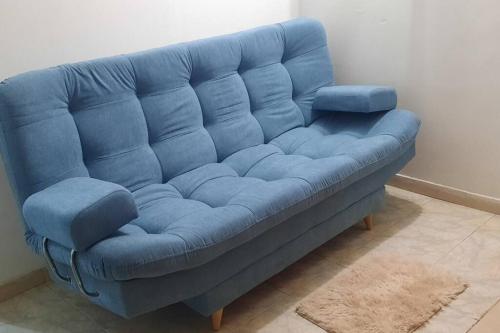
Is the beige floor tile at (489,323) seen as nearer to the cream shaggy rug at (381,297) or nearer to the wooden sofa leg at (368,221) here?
the cream shaggy rug at (381,297)

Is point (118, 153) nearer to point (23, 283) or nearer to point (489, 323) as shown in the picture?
point (23, 283)

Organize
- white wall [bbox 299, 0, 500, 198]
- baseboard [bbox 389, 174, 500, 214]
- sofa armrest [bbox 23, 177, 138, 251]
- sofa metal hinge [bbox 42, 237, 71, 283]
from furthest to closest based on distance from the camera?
baseboard [bbox 389, 174, 500, 214] < white wall [bbox 299, 0, 500, 198] < sofa metal hinge [bbox 42, 237, 71, 283] < sofa armrest [bbox 23, 177, 138, 251]

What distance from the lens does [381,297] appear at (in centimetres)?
205

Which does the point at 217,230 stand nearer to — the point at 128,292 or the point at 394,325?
the point at 128,292

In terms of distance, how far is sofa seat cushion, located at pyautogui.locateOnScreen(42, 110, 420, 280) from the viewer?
162 centimetres

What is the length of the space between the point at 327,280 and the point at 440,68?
4.19 ft

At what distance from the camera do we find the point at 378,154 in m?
2.31

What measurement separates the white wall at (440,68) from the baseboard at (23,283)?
6.58 feet

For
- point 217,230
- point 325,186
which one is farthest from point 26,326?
point 325,186

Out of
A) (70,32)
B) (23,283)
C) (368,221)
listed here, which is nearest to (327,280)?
(368,221)

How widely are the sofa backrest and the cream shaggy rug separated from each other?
80 centimetres

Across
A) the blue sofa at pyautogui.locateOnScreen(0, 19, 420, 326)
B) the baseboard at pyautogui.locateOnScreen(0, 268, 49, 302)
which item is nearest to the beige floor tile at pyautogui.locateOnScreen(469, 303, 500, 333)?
the blue sofa at pyautogui.locateOnScreen(0, 19, 420, 326)

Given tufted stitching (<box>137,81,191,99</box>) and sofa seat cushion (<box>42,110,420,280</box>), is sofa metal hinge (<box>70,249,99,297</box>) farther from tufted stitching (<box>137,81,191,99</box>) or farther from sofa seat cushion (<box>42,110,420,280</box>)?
tufted stitching (<box>137,81,191,99</box>)

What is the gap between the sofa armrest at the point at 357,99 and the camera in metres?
2.60
